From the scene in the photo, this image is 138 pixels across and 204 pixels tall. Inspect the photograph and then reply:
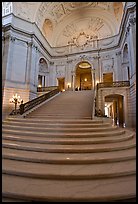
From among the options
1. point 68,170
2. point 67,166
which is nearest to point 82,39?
point 67,166

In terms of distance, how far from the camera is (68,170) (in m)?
2.94

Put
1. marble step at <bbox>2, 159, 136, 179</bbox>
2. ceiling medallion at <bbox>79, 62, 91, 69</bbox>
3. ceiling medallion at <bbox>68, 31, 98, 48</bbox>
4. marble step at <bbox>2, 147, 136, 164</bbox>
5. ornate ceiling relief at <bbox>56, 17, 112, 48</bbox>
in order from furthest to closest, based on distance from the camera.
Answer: ceiling medallion at <bbox>79, 62, 91, 69</bbox> < ceiling medallion at <bbox>68, 31, 98, 48</bbox> < ornate ceiling relief at <bbox>56, 17, 112, 48</bbox> < marble step at <bbox>2, 147, 136, 164</bbox> < marble step at <bbox>2, 159, 136, 179</bbox>

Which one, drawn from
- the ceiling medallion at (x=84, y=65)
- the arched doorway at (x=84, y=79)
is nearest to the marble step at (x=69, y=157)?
the ceiling medallion at (x=84, y=65)

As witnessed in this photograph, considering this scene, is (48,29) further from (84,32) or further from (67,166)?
(67,166)

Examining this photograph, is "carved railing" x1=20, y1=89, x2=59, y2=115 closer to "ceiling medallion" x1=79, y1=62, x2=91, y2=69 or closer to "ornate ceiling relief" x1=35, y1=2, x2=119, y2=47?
"ornate ceiling relief" x1=35, y1=2, x2=119, y2=47

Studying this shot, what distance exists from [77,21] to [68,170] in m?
23.7

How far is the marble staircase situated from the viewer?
7.55ft

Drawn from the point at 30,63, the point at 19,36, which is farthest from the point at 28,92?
the point at 19,36

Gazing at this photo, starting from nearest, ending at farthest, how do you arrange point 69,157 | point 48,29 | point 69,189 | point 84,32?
point 69,189 < point 69,157 < point 84,32 < point 48,29

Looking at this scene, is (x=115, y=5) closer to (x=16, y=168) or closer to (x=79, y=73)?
(x=79, y=73)

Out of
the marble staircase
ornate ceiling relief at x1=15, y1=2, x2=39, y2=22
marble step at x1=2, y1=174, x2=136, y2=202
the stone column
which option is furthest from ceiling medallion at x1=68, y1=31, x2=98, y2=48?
marble step at x1=2, y1=174, x2=136, y2=202

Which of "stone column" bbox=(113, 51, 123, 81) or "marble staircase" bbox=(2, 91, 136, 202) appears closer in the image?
"marble staircase" bbox=(2, 91, 136, 202)

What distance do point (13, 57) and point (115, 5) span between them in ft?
49.6

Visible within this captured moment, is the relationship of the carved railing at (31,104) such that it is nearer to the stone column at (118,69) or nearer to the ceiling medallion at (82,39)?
the stone column at (118,69)
